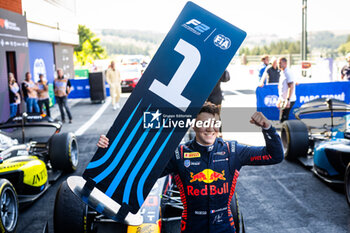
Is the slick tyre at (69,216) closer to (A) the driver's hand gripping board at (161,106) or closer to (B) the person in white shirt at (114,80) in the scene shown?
(A) the driver's hand gripping board at (161,106)

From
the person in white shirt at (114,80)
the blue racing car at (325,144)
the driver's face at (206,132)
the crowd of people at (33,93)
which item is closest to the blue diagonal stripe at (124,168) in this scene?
the driver's face at (206,132)

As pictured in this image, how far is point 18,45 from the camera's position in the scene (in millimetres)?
13055

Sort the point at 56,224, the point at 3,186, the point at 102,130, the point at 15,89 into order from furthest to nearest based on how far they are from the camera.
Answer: the point at 15,89
the point at 102,130
the point at 3,186
the point at 56,224

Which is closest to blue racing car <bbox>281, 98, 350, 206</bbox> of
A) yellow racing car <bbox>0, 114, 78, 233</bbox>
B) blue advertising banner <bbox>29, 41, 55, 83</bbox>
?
yellow racing car <bbox>0, 114, 78, 233</bbox>

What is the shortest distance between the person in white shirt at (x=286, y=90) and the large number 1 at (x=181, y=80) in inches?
245

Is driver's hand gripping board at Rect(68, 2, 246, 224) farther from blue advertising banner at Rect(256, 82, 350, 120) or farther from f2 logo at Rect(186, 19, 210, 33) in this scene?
blue advertising banner at Rect(256, 82, 350, 120)

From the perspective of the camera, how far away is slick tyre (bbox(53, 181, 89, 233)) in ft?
12.1

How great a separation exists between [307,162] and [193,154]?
471 centimetres

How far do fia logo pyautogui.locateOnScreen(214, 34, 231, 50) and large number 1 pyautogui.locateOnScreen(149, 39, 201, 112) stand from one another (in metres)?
0.13

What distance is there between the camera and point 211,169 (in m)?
2.65

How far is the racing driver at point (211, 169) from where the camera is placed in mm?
2594

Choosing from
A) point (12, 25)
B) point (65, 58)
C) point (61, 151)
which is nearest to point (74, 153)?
point (61, 151)

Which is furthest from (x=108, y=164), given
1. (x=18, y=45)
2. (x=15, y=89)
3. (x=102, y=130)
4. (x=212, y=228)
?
(x=18, y=45)

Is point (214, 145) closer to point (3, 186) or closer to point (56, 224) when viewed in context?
point (56, 224)
